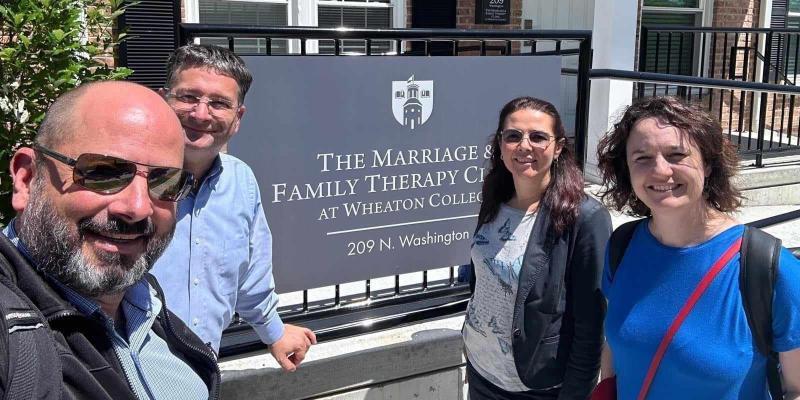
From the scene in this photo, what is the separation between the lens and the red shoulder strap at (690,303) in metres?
1.70

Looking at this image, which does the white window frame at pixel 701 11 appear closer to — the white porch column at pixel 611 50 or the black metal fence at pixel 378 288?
the white porch column at pixel 611 50

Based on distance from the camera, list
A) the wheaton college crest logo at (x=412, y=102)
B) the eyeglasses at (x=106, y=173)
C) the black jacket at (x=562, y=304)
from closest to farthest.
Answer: the eyeglasses at (x=106, y=173)
the black jacket at (x=562, y=304)
the wheaton college crest logo at (x=412, y=102)

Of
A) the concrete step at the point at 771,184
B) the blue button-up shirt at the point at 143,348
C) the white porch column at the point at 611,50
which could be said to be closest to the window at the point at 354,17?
the white porch column at the point at 611,50

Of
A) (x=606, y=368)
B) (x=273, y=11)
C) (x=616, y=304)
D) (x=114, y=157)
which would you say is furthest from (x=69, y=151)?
(x=273, y=11)

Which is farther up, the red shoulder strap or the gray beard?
the gray beard

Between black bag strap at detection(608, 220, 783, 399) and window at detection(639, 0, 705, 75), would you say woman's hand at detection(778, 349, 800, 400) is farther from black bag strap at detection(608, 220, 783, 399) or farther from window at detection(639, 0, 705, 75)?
window at detection(639, 0, 705, 75)

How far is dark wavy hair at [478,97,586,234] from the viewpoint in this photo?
216cm

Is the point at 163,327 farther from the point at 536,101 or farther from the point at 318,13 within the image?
the point at 318,13

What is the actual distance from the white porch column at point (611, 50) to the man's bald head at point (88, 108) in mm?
5317

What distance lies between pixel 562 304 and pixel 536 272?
0.13m

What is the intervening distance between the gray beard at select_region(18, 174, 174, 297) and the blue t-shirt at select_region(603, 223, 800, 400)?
4.20ft

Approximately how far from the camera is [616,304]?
6.24 ft

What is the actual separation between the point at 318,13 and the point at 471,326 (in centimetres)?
484

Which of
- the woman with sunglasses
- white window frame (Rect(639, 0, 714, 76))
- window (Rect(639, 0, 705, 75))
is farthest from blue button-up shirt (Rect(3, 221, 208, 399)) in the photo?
white window frame (Rect(639, 0, 714, 76))
